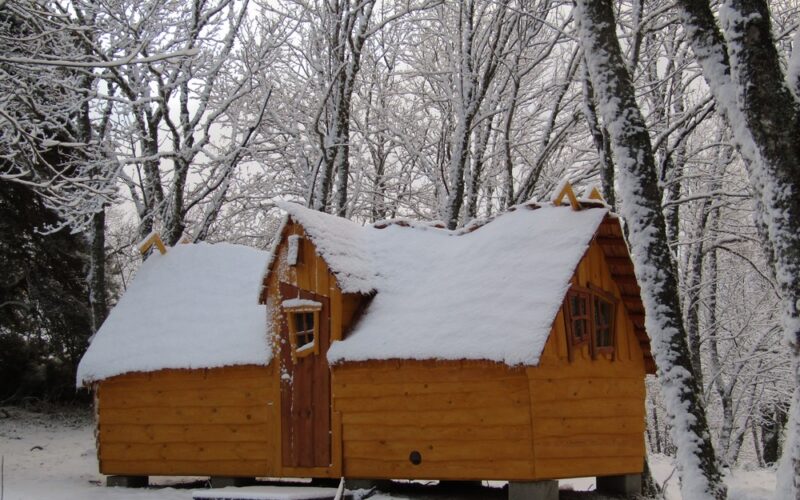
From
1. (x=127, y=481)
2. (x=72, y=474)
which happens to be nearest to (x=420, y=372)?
(x=127, y=481)

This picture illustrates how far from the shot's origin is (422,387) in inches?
436

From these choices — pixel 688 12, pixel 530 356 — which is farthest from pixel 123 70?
pixel 688 12

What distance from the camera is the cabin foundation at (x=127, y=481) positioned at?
13.1m

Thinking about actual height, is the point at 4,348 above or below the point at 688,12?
below

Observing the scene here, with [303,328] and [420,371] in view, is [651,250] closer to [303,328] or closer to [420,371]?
[420,371]

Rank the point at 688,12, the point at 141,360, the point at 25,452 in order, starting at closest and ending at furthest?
the point at 688,12 → the point at 141,360 → the point at 25,452

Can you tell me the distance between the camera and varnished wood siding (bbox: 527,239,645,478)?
34.3ft

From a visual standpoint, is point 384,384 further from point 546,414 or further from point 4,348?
point 4,348

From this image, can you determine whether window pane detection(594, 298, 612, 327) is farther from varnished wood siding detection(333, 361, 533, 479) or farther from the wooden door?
the wooden door

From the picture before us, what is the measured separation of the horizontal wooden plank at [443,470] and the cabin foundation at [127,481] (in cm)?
404

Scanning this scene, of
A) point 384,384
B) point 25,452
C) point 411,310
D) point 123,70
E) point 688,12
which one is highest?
point 123,70

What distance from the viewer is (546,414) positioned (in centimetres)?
1047

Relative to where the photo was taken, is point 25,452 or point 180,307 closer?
point 180,307

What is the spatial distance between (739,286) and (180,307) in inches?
742
